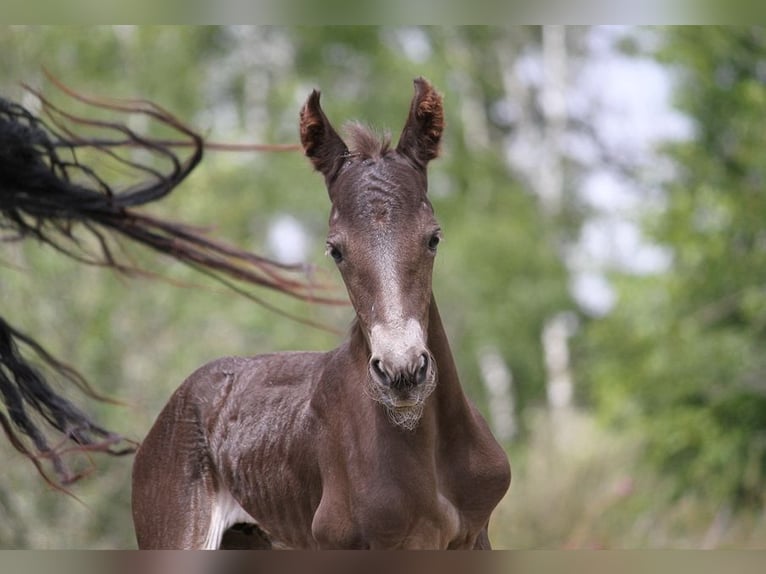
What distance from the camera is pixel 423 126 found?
13.3 feet

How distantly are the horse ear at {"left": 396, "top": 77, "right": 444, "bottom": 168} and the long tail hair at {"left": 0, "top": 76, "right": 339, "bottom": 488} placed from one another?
1159 mm

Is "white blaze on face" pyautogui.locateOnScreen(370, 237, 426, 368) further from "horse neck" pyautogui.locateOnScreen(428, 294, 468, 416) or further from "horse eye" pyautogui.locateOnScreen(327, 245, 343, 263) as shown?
"horse neck" pyautogui.locateOnScreen(428, 294, 468, 416)

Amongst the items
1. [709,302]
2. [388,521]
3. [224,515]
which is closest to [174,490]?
[224,515]

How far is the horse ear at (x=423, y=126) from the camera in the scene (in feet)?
13.2

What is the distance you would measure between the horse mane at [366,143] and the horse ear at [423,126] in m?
0.05

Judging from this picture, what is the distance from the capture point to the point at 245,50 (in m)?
27.2

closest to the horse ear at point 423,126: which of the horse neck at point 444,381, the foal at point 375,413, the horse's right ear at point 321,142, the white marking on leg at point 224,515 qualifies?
the foal at point 375,413

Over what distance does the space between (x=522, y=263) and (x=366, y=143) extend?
799 inches

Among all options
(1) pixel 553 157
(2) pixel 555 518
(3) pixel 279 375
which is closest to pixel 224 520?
(3) pixel 279 375

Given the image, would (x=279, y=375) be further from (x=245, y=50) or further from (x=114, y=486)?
(x=245, y=50)

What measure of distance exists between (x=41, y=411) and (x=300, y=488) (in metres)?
1.30

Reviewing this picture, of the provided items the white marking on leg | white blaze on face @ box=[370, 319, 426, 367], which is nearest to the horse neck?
white blaze on face @ box=[370, 319, 426, 367]

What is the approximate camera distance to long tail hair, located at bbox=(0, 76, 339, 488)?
517 centimetres

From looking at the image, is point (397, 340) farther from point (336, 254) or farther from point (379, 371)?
point (336, 254)
